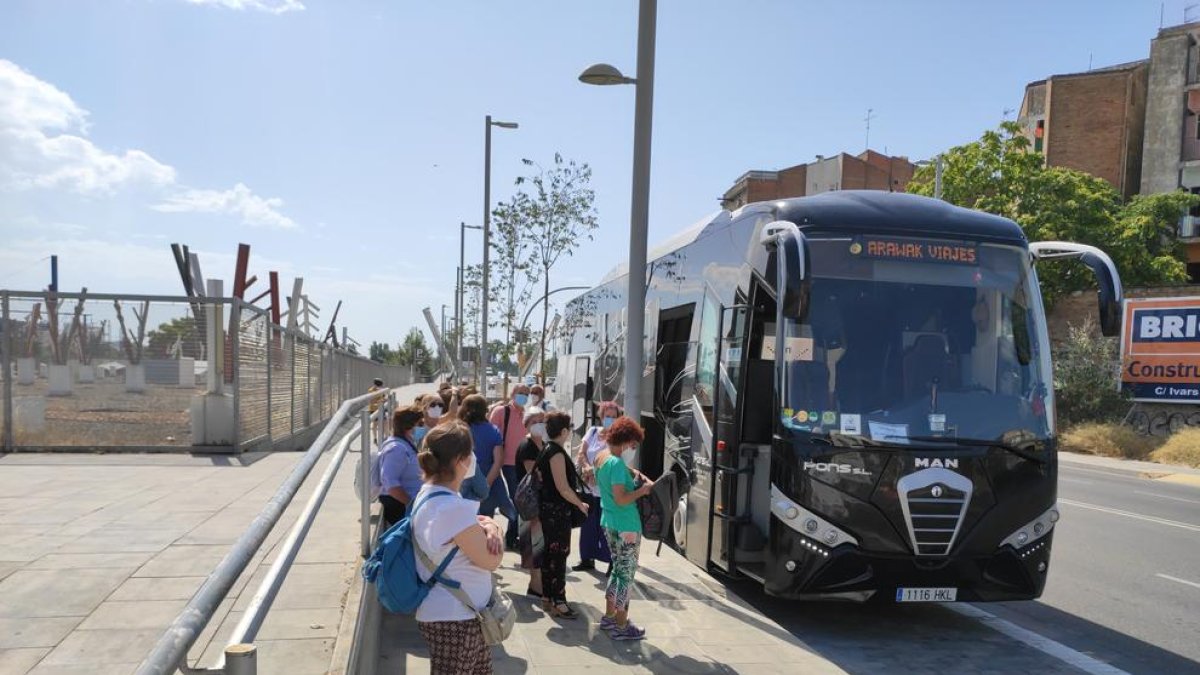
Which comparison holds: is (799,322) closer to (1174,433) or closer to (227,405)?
(227,405)

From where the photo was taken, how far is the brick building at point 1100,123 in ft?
151

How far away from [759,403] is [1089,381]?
24.1 metres

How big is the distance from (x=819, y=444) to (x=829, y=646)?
167 cm

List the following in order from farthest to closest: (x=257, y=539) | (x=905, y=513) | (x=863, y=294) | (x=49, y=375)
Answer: (x=49, y=375) → (x=863, y=294) → (x=905, y=513) → (x=257, y=539)

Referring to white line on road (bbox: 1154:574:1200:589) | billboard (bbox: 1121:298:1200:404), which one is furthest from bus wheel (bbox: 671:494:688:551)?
billboard (bbox: 1121:298:1200:404)

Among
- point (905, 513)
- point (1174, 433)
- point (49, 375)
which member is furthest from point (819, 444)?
point (1174, 433)

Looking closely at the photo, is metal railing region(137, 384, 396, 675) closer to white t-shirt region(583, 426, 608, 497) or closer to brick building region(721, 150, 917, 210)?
white t-shirt region(583, 426, 608, 497)

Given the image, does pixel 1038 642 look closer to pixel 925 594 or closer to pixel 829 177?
pixel 925 594

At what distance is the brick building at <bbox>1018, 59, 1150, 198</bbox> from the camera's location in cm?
4588

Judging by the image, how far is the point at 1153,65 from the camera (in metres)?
44.8

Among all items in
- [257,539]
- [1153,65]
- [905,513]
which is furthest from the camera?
[1153,65]

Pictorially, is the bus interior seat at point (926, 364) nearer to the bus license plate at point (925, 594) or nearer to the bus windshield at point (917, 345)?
the bus windshield at point (917, 345)

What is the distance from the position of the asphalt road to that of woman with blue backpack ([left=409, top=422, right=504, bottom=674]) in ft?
11.7

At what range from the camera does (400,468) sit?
6266 mm
